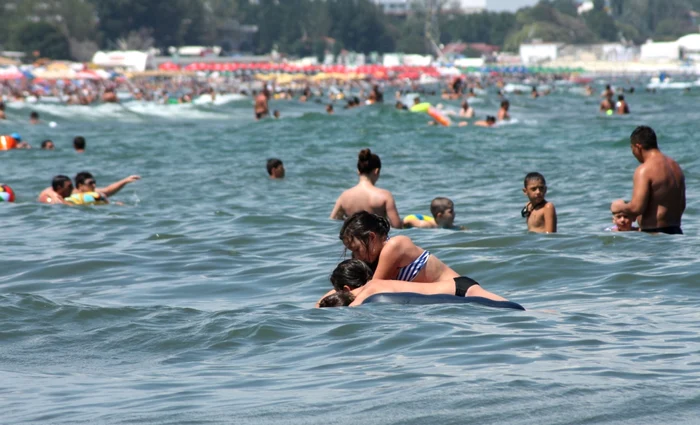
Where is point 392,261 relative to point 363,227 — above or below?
below

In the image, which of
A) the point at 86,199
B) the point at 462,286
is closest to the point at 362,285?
the point at 462,286

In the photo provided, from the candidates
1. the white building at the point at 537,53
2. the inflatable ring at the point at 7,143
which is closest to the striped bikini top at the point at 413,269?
the inflatable ring at the point at 7,143

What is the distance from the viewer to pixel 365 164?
9.32 meters

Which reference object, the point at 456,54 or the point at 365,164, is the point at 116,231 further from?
the point at 456,54

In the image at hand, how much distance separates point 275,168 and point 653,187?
27.2 feet

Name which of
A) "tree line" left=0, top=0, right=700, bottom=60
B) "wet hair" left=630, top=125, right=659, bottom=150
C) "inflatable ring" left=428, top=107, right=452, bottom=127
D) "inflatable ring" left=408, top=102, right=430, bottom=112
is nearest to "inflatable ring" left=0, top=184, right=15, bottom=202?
"wet hair" left=630, top=125, right=659, bottom=150

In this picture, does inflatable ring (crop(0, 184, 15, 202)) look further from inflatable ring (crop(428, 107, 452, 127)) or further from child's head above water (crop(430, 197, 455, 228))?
inflatable ring (crop(428, 107, 452, 127))

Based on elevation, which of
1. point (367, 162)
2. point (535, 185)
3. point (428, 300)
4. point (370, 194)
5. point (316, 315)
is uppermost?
point (367, 162)

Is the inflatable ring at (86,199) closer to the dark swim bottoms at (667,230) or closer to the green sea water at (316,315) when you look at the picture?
the green sea water at (316,315)

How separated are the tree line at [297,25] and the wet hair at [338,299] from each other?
9418cm

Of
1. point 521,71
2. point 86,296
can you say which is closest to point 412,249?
point 86,296

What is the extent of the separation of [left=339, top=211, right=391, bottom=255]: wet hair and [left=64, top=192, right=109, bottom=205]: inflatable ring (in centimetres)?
754

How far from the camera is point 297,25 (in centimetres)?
13588

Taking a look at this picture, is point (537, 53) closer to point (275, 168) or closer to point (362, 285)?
point (275, 168)
